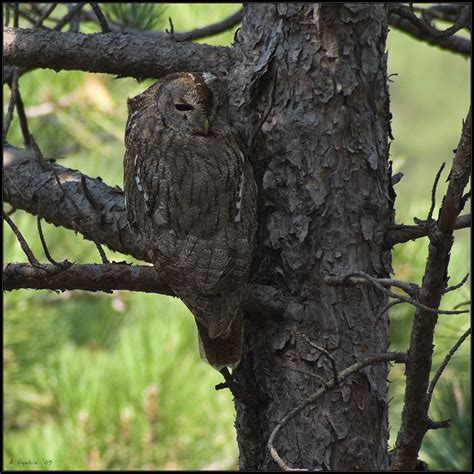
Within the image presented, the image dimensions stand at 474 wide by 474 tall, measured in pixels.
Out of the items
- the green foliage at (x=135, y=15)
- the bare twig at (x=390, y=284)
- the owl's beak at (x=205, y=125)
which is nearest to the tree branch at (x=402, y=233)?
the bare twig at (x=390, y=284)

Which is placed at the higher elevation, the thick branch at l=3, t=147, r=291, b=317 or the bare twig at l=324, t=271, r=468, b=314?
the thick branch at l=3, t=147, r=291, b=317

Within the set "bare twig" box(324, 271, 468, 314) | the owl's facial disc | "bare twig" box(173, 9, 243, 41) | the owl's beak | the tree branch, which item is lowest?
"bare twig" box(324, 271, 468, 314)

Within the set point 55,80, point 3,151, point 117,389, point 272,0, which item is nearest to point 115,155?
point 55,80

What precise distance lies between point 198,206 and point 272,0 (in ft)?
A: 1.69

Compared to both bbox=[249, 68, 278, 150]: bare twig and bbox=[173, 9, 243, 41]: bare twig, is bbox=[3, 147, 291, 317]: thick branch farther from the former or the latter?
bbox=[173, 9, 243, 41]: bare twig

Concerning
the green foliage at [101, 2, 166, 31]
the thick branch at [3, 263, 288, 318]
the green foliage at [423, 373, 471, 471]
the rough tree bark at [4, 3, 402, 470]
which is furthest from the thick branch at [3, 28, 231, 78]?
the green foliage at [423, 373, 471, 471]

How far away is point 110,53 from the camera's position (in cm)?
194

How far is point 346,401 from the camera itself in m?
1.78

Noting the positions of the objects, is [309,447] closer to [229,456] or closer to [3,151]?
[3,151]

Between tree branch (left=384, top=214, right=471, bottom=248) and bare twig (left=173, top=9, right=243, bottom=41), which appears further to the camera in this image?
bare twig (left=173, top=9, right=243, bottom=41)

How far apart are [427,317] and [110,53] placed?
1028 millimetres

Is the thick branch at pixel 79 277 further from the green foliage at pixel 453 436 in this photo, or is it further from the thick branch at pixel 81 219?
the green foliage at pixel 453 436

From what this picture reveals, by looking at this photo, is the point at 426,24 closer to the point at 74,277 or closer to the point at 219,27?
the point at 219,27

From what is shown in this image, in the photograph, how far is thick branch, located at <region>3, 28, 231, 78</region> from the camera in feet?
6.37
